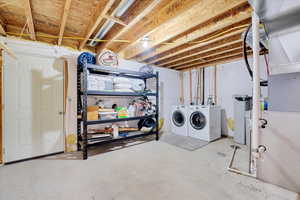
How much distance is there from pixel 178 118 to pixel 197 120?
60cm

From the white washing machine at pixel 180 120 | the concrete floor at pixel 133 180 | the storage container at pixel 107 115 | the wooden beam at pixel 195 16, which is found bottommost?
the concrete floor at pixel 133 180

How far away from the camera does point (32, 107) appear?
2.20 m

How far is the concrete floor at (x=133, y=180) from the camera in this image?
1317mm

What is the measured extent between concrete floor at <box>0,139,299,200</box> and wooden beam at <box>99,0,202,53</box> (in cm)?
215

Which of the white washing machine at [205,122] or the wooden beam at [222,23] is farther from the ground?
the wooden beam at [222,23]

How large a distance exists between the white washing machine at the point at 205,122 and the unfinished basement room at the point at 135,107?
3cm

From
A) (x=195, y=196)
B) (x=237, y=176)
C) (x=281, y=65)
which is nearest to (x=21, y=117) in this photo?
(x=195, y=196)

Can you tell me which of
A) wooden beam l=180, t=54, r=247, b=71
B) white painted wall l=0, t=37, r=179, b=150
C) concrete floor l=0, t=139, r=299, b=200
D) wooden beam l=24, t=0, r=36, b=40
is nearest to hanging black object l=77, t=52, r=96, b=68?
white painted wall l=0, t=37, r=179, b=150

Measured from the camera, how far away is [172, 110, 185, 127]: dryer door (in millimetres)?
3673

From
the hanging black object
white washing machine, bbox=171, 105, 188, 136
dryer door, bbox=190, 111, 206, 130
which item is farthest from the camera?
white washing machine, bbox=171, 105, 188, 136

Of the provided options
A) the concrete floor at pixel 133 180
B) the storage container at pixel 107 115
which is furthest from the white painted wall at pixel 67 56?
the concrete floor at pixel 133 180

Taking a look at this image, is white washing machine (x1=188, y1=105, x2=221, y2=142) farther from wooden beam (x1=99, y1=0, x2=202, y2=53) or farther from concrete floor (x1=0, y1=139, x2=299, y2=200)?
wooden beam (x1=99, y1=0, x2=202, y2=53)

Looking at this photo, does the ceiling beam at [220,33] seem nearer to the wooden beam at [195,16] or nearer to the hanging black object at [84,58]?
the wooden beam at [195,16]

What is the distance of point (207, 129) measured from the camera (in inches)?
122
